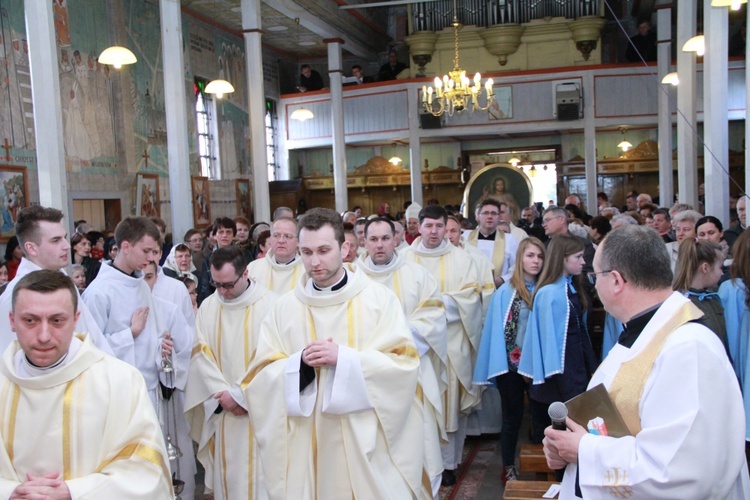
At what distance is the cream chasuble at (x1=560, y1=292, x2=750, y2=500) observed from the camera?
2094 millimetres

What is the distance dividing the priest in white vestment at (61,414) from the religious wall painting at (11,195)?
9.28m

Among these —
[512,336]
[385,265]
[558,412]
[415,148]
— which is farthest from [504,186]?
[558,412]

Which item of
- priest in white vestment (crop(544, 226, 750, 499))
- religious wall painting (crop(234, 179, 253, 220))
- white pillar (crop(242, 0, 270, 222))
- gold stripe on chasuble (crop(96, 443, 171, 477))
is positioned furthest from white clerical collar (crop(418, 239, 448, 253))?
religious wall painting (crop(234, 179, 253, 220))

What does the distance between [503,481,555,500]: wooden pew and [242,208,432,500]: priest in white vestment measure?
1.55 feet

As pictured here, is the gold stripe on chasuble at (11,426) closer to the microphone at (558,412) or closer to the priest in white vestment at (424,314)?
the microphone at (558,412)

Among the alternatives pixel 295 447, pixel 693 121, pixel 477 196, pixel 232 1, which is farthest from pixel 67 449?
pixel 232 1

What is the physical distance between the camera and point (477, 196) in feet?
39.8

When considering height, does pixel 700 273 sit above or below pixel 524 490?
above

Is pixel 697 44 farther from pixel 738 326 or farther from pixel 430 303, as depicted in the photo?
pixel 430 303

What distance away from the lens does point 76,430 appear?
262cm

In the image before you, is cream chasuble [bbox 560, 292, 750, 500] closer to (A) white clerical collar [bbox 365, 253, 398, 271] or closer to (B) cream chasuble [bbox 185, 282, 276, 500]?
(B) cream chasuble [bbox 185, 282, 276, 500]

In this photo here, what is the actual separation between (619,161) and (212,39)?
38.4 feet

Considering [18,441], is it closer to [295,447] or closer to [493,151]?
[295,447]

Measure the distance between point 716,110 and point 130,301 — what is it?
8728 millimetres
